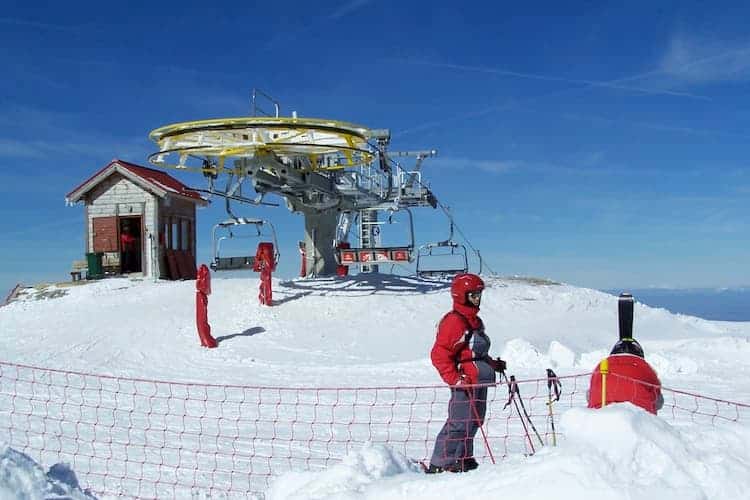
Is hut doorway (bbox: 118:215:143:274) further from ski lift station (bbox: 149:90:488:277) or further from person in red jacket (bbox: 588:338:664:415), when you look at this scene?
person in red jacket (bbox: 588:338:664:415)

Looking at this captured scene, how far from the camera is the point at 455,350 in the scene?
5770 mm

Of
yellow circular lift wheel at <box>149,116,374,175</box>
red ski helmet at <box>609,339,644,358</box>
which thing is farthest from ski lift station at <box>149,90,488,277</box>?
red ski helmet at <box>609,339,644,358</box>

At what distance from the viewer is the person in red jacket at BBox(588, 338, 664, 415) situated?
16.4 ft

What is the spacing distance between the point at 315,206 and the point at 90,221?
1027 cm

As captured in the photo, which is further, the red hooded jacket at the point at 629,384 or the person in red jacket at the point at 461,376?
the person in red jacket at the point at 461,376

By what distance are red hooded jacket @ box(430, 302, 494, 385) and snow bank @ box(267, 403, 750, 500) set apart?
142 centimetres

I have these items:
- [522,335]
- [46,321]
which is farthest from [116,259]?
[522,335]

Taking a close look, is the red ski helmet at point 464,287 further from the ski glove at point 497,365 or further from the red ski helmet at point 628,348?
the red ski helmet at point 628,348

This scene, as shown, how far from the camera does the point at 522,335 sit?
52.3 feet

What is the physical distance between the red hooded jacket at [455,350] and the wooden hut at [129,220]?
20936 millimetres

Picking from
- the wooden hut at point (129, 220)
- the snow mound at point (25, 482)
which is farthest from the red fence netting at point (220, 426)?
the wooden hut at point (129, 220)

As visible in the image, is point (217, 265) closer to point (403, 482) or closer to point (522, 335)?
point (522, 335)

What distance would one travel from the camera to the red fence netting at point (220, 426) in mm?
→ 6793

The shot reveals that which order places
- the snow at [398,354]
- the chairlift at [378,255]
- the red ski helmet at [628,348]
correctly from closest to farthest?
the snow at [398,354], the red ski helmet at [628,348], the chairlift at [378,255]
